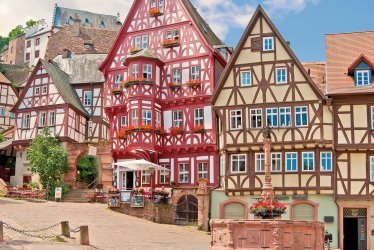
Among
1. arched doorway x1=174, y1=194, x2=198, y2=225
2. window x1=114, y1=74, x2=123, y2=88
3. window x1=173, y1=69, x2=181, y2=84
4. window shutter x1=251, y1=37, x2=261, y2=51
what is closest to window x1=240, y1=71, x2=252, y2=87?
window shutter x1=251, y1=37, x2=261, y2=51

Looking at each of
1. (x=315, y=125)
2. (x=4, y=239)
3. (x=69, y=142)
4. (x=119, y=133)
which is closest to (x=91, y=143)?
(x=69, y=142)

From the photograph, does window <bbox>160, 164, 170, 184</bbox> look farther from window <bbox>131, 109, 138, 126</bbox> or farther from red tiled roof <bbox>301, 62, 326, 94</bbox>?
red tiled roof <bbox>301, 62, 326, 94</bbox>

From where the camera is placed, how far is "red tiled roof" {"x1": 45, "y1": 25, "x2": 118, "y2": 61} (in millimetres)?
71188

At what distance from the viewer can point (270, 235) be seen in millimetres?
22891

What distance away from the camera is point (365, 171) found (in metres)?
35.1

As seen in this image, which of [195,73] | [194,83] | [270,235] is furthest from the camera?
[195,73]

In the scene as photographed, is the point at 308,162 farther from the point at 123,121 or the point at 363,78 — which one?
the point at 123,121

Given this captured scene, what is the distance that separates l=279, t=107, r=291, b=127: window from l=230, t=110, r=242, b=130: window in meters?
2.47

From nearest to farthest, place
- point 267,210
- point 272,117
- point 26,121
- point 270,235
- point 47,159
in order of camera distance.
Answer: point 270,235, point 267,210, point 272,117, point 47,159, point 26,121

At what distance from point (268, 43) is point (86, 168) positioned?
19.8 meters

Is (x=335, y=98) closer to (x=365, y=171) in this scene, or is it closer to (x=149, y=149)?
(x=365, y=171)

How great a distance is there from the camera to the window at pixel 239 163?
122ft

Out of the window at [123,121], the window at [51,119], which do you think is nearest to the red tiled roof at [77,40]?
the window at [51,119]

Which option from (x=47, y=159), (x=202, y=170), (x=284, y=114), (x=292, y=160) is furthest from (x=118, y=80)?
(x=292, y=160)
